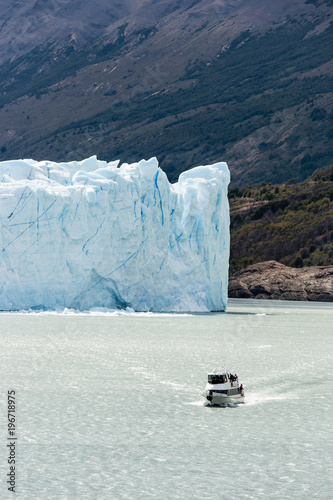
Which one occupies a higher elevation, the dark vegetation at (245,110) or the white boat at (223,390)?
the dark vegetation at (245,110)

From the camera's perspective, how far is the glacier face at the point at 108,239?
25.2m

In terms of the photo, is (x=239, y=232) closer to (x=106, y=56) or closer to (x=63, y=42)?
(x=106, y=56)

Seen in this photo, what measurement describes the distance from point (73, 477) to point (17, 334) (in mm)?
13228

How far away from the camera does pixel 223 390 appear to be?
1264 centimetres

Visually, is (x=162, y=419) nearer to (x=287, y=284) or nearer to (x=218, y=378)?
(x=218, y=378)

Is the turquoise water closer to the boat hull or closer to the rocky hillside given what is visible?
the boat hull

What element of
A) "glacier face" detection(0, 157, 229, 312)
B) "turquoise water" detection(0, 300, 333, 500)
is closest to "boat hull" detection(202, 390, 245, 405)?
"turquoise water" detection(0, 300, 333, 500)

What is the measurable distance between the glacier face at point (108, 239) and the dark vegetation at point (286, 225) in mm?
30191

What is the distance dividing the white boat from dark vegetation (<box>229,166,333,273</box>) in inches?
1742

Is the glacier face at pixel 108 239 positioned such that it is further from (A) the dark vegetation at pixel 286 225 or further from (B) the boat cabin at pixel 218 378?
(A) the dark vegetation at pixel 286 225

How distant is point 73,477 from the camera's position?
853cm

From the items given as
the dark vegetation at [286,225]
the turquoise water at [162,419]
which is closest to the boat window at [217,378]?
the turquoise water at [162,419]

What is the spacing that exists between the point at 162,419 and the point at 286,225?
182 ft

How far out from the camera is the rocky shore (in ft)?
156
